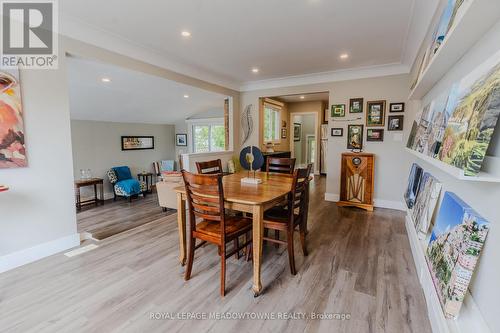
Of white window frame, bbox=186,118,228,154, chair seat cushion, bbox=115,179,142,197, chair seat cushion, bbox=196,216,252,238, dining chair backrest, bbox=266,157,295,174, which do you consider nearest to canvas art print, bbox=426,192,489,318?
chair seat cushion, bbox=196,216,252,238

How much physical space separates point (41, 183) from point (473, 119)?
3.58 m

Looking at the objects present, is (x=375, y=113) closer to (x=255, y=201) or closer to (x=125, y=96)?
(x=255, y=201)

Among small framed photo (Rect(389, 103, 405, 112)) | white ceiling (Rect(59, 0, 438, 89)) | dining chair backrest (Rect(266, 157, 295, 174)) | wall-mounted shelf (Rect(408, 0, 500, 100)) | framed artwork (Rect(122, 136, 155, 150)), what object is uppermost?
white ceiling (Rect(59, 0, 438, 89))

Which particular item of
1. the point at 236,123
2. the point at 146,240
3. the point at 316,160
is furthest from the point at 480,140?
the point at 316,160

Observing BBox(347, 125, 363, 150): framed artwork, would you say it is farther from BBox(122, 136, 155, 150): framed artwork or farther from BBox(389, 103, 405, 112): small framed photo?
BBox(122, 136, 155, 150): framed artwork

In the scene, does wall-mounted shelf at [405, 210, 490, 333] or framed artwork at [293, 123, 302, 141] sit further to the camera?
framed artwork at [293, 123, 302, 141]

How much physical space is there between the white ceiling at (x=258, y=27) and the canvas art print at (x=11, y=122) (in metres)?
0.79

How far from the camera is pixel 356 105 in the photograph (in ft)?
15.4

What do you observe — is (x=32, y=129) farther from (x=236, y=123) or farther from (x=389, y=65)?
(x=389, y=65)

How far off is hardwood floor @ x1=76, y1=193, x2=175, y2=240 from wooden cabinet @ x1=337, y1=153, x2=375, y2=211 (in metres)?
3.21

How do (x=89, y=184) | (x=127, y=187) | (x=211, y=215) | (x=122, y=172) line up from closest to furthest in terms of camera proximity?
1. (x=211, y=215)
2. (x=89, y=184)
3. (x=127, y=187)
4. (x=122, y=172)

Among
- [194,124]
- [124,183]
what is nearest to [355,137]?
[124,183]

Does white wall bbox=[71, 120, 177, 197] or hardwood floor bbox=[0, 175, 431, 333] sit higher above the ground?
white wall bbox=[71, 120, 177, 197]

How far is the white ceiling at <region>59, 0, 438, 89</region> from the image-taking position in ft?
8.10
